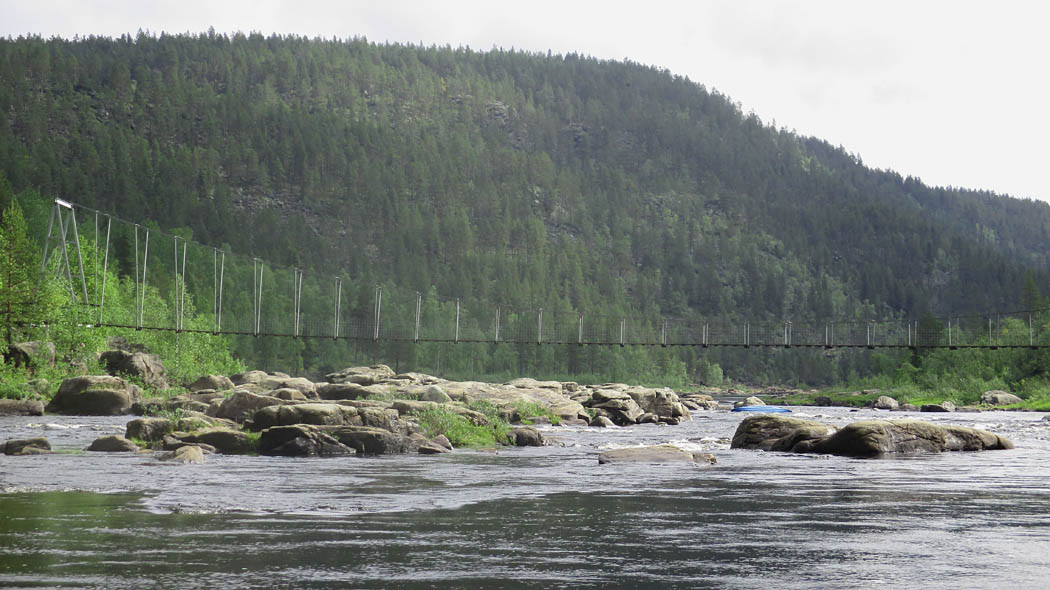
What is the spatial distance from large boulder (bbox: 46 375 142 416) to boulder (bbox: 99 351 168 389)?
1456 centimetres

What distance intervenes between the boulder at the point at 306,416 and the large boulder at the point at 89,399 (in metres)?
23.5

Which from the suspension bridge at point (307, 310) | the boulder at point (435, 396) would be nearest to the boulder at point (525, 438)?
the boulder at point (435, 396)

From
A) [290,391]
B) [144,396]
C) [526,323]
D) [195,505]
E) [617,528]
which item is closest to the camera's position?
[617,528]

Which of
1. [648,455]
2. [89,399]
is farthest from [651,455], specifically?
[89,399]


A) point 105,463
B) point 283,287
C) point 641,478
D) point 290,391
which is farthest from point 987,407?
point 283,287

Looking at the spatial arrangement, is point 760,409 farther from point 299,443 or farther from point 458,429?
point 299,443

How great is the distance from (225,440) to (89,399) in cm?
2679

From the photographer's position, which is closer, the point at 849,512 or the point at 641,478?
the point at 849,512

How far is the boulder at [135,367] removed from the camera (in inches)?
2835

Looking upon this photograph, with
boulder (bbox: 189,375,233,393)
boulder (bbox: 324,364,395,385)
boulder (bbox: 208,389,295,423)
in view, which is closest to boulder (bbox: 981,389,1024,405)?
boulder (bbox: 324,364,395,385)

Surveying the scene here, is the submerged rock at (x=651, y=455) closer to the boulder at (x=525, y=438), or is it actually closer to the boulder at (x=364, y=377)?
the boulder at (x=525, y=438)

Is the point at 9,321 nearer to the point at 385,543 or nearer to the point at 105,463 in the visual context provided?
the point at 105,463

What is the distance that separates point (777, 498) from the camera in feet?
71.7

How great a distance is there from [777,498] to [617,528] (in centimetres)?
622
